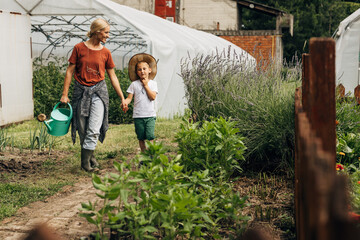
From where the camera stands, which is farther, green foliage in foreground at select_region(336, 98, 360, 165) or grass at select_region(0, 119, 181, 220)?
green foliage in foreground at select_region(336, 98, 360, 165)

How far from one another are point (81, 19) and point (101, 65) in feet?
29.3

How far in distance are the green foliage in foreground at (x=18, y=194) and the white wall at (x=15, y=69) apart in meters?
4.75

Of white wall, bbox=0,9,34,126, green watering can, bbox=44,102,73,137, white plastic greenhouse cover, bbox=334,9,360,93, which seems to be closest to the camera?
green watering can, bbox=44,102,73,137

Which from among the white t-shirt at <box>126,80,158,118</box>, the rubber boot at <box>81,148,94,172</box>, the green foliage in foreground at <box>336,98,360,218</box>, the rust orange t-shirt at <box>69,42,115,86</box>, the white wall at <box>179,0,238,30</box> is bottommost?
the rubber boot at <box>81,148,94,172</box>

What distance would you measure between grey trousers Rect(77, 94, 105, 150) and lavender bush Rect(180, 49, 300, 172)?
43.6 inches

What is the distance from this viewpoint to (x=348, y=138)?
193 inches

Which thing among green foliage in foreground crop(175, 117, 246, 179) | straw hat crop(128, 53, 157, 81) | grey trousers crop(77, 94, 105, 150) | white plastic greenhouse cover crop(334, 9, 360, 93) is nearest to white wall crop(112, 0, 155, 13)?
white plastic greenhouse cover crop(334, 9, 360, 93)

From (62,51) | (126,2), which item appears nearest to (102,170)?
(62,51)

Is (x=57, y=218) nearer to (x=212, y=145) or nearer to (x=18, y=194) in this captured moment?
(x=18, y=194)

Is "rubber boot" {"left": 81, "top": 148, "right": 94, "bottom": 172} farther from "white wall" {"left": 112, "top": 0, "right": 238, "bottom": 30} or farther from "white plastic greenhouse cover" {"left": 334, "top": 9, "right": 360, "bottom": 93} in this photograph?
"white wall" {"left": 112, "top": 0, "right": 238, "bottom": 30}

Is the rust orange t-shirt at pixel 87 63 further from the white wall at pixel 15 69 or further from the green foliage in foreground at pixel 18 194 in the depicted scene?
the white wall at pixel 15 69

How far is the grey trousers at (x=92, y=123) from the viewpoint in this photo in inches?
213

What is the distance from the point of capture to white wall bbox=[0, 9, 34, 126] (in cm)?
922

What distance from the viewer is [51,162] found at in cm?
582
